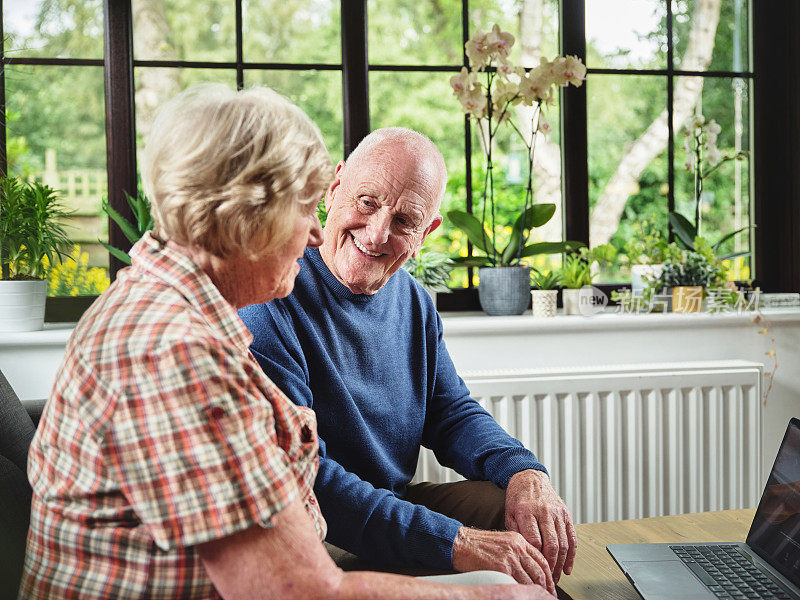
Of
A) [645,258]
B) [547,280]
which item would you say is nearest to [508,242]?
[547,280]

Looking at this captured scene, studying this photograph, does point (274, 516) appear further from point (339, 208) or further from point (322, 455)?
point (339, 208)

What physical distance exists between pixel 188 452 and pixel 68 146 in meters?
1.96

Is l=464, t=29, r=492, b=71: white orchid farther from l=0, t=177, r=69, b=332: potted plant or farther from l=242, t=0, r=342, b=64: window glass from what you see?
l=0, t=177, r=69, b=332: potted plant

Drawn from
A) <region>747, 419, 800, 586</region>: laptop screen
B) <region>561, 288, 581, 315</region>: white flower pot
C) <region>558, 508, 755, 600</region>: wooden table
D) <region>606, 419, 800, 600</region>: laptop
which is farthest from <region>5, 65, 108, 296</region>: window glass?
<region>747, 419, 800, 586</region>: laptop screen

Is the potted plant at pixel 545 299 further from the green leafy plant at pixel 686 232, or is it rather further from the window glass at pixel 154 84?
the window glass at pixel 154 84

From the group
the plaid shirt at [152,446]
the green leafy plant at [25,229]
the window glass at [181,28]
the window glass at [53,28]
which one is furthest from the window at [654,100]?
the plaid shirt at [152,446]

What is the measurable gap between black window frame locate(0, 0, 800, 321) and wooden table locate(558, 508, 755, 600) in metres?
1.30

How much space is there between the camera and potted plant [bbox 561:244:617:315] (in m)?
2.52

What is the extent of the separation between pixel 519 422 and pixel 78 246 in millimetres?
1461

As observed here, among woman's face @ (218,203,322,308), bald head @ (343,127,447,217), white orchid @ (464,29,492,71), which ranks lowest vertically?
woman's face @ (218,203,322,308)

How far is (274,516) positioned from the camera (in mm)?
744

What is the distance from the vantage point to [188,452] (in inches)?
27.6

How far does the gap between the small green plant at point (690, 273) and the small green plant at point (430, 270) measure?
2.54ft

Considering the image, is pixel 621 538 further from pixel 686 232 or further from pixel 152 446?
pixel 686 232
